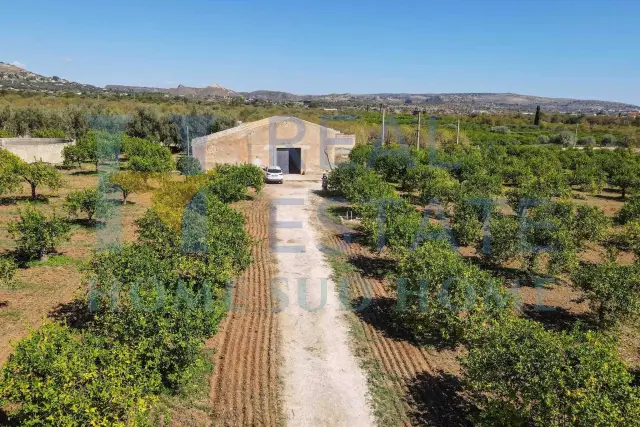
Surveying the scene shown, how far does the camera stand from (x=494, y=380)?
9.68 meters

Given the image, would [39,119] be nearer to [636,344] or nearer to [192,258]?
[192,258]

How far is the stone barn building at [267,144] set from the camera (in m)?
38.9

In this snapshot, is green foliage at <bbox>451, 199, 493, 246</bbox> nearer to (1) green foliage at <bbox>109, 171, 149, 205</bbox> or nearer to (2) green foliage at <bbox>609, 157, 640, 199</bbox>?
(1) green foliage at <bbox>109, 171, 149, 205</bbox>

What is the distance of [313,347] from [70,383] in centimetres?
702

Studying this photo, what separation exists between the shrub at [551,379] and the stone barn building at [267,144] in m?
31.8

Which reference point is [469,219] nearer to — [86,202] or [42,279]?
[42,279]

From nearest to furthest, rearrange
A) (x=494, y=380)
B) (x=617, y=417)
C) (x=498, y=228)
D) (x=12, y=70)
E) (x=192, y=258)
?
1. (x=617, y=417)
2. (x=494, y=380)
3. (x=192, y=258)
4. (x=498, y=228)
5. (x=12, y=70)

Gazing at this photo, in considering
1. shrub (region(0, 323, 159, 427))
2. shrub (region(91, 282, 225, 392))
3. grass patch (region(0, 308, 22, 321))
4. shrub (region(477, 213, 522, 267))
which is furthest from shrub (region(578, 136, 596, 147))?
shrub (region(0, 323, 159, 427))

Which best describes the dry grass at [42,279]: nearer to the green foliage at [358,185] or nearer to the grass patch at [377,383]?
the grass patch at [377,383]

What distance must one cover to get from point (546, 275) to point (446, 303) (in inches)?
354

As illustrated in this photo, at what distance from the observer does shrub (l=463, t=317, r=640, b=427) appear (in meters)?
8.15

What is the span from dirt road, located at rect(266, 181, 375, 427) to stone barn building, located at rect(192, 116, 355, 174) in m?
17.7

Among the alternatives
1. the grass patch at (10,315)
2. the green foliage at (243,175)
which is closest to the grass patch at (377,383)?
the grass patch at (10,315)

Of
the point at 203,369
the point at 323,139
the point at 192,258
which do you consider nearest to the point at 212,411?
the point at 203,369
